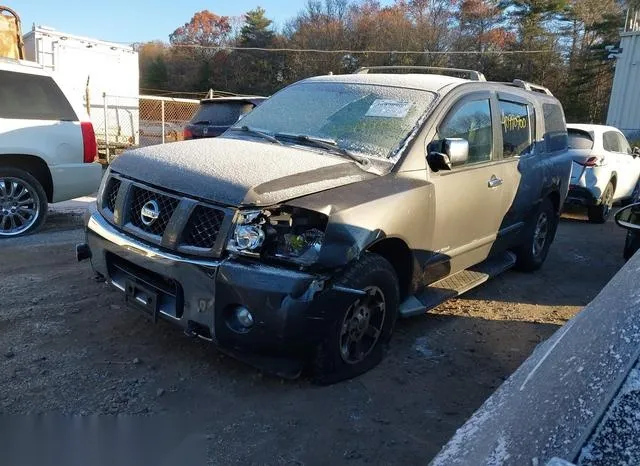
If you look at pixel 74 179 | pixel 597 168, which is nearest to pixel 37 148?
pixel 74 179

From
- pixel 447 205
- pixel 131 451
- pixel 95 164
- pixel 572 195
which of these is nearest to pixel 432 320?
pixel 447 205

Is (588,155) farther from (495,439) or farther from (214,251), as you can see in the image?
(495,439)

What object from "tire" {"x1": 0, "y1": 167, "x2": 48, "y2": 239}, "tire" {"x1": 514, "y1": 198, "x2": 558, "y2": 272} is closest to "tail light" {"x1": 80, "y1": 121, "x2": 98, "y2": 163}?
"tire" {"x1": 0, "y1": 167, "x2": 48, "y2": 239}

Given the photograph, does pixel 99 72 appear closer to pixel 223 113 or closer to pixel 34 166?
pixel 223 113

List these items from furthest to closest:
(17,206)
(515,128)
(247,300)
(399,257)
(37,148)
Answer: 1. (17,206)
2. (37,148)
3. (515,128)
4. (399,257)
5. (247,300)

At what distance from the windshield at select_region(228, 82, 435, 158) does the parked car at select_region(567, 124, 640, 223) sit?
5.84 metres

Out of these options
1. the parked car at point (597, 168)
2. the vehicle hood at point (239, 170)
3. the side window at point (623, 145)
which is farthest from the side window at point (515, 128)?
the side window at point (623, 145)

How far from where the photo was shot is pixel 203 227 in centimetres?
310

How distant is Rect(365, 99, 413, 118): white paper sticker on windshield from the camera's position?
405 cm

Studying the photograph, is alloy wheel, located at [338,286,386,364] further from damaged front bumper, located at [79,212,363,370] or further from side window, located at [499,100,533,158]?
side window, located at [499,100,533,158]

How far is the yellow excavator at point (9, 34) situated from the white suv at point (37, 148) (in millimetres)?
2970

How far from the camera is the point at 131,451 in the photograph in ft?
8.97

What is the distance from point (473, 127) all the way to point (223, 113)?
6.47 meters

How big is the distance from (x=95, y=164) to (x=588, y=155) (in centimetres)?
746
